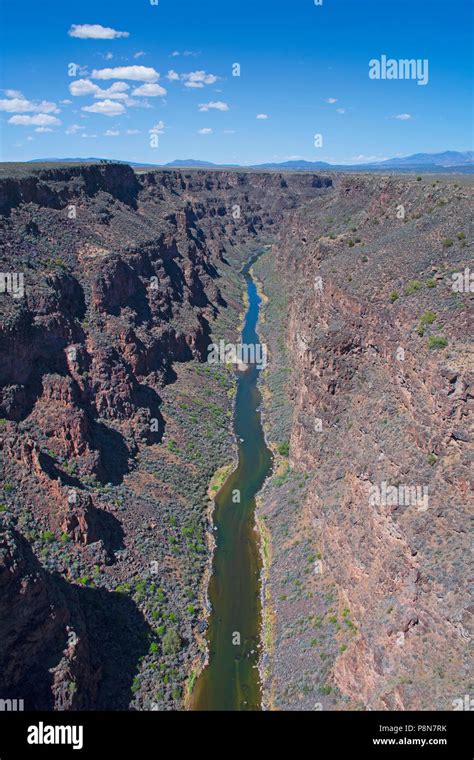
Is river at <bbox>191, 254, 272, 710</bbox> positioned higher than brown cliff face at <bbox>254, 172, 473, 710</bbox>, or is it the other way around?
brown cliff face at <bbox>254, 172, 473, 710</bbox>

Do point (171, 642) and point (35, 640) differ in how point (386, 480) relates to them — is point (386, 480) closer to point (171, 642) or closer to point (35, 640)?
point (171, 642)

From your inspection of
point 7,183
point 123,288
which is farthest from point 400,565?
point 7,183

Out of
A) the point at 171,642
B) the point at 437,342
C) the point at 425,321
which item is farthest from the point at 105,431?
the point at 437,342

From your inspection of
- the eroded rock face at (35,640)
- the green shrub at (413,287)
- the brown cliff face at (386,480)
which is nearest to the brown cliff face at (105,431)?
the eroded rock face at (35,640)

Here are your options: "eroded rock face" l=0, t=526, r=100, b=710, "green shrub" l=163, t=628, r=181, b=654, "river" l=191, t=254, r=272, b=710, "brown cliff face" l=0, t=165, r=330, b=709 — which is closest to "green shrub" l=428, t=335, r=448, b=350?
"river" l=191, t=254, r=272, b=710

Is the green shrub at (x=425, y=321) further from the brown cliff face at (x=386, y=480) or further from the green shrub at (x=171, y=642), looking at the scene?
the green shrub at (x=171, y=642)

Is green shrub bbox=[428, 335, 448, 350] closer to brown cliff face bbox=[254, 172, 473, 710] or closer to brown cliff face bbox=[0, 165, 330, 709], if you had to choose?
brown cliff face bbox=[254, 172, 473, 710]

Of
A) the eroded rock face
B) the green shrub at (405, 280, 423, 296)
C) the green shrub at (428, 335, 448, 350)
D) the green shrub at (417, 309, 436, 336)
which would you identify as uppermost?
the green shrub at (405, 280, 423, 296)
